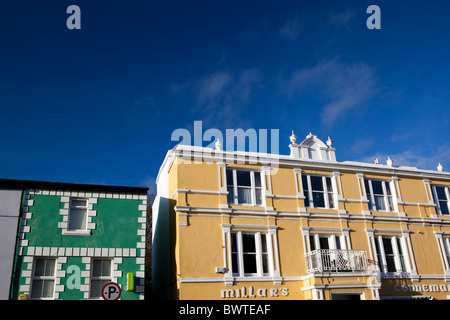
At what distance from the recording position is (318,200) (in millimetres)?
24078

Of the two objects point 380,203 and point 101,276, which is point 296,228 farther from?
point 101,276

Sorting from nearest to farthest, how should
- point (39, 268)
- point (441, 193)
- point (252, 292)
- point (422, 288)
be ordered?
point (39, 268)
point (252, 292)
point (422, 288)
point (441, 193)

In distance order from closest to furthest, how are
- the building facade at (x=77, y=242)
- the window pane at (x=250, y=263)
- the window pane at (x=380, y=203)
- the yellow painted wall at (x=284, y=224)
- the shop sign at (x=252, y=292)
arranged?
the building facade at (x=77, y=242) < the shop sign at (x=252, y=292) < the yellow painted wall at (x=284, y=224) < the window pane at (x=250, y=263) < the window pane at (x=380, y=203)

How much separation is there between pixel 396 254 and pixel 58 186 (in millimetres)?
17572

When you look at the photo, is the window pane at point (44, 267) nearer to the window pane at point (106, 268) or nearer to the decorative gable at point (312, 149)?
the window pane at point (106, 268)

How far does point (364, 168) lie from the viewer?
994 inches

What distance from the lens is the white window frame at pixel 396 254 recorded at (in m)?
23.5

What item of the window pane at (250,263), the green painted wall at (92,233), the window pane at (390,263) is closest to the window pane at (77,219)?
the green painted wall at (92,233)

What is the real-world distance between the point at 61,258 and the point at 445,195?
22.3m

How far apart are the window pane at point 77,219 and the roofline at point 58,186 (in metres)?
1.03

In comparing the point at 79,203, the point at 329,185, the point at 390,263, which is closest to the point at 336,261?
the point at 390,263

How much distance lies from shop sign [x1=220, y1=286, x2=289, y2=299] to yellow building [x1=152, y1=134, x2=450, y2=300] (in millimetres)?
48
